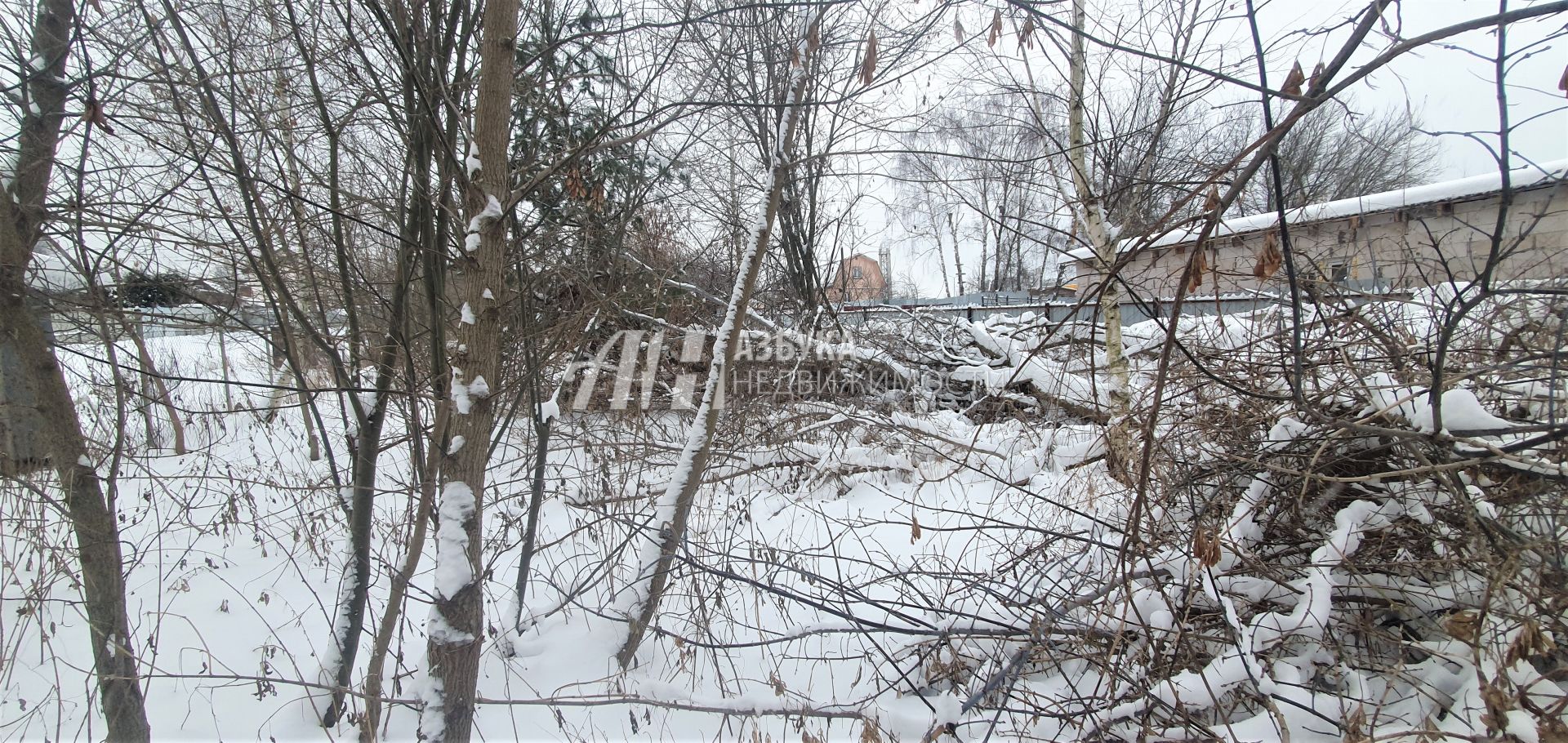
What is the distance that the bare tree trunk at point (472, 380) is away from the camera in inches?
66.9

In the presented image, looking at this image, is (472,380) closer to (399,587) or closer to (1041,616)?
(399,587)

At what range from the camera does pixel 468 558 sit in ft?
5.95

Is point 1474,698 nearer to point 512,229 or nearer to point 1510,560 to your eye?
point 1510,560

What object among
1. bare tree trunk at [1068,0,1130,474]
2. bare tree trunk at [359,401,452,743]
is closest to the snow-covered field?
bare tree trunk at [359,401,452,743]

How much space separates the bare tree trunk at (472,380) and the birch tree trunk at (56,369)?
49.3 inches

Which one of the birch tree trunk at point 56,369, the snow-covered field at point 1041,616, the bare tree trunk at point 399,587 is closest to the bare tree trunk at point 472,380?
the snow-covered field at point 1041,616

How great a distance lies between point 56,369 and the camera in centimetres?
208

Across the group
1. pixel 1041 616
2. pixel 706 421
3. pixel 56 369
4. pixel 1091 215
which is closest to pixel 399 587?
pixel 56 369

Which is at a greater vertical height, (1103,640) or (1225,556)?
(1225,556)

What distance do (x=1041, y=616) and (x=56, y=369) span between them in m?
3.70

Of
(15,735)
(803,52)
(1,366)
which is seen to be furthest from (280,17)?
(15,735)

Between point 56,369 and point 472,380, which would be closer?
point 472,380

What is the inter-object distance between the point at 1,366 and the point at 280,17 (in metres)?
1.62

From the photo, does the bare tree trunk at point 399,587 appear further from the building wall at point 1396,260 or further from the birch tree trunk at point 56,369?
the building wall at point 1396,260
